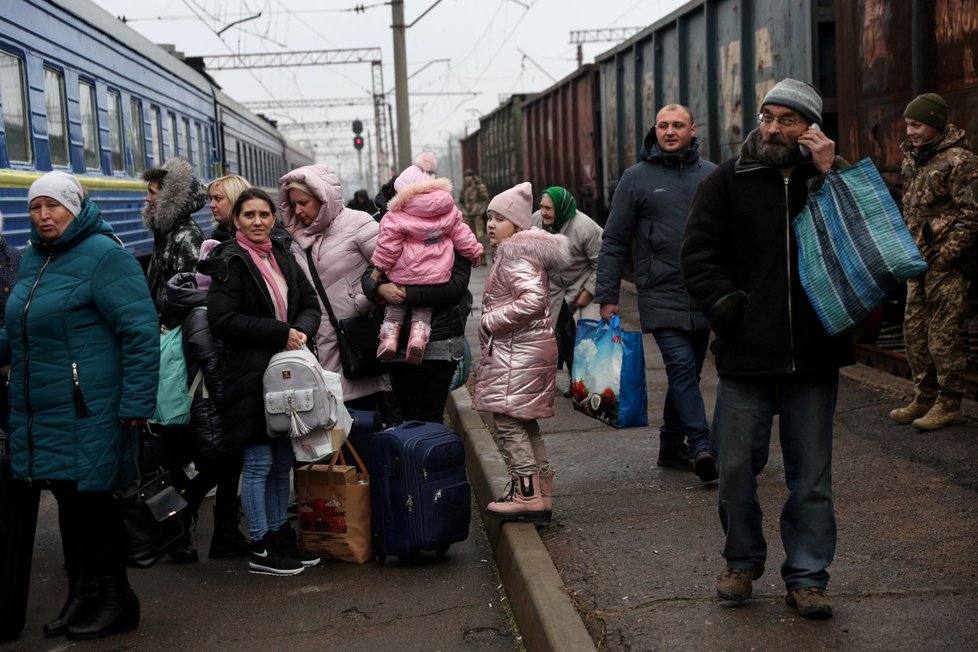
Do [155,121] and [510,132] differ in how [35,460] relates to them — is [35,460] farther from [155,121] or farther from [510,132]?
[510,132]

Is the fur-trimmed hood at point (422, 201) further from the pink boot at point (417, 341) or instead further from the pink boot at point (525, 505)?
the pink boot at point (525, 505)

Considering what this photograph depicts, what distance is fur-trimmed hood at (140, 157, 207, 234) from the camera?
21.8 feet

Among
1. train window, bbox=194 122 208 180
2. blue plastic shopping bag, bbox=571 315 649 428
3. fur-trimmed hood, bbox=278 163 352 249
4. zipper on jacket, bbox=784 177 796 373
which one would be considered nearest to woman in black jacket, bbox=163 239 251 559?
fur-trimmed hood, bbox=278 163 352 249

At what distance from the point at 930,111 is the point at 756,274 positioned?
9.86 feet

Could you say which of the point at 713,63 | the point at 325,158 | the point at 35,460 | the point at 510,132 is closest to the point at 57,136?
the point at 713,63

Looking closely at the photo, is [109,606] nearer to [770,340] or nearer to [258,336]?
[258,336]

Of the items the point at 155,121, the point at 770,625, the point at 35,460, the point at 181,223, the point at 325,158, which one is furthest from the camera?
the point at 325,158

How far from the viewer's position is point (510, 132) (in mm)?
30875

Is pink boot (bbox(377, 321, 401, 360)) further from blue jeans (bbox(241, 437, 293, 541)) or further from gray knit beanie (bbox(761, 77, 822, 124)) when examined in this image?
gray knit beanie (bbox(761, 77, 822, 124))

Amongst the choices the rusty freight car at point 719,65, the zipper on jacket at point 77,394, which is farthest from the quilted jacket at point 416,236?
the rusty freight car at point 719,65

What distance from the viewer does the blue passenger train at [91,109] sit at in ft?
31.2

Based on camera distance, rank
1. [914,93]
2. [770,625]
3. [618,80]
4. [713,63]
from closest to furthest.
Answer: [770,625], [914,93], [713,63], [618,80]

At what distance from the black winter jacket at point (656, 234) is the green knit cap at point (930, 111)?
120 centimetres

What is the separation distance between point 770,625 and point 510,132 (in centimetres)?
2731
